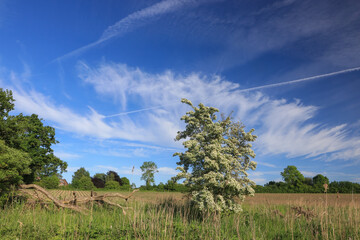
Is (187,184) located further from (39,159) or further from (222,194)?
(39,159)

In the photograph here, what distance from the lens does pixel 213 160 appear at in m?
11.8

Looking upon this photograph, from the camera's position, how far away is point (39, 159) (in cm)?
3312

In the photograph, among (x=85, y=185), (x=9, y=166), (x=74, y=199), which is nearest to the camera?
(x=74, y=199)

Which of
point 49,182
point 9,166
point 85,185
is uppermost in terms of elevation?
point 9,166

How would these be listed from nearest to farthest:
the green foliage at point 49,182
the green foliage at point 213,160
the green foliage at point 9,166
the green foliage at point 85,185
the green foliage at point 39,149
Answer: the green foliage at point 213,160 → the green foliage at point 9,166 → the green foliage at point 39,149 → the green foliage at point 49,182 → the green foliage at point 85,185

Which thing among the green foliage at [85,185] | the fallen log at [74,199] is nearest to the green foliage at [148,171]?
the green foliage at [85,185]

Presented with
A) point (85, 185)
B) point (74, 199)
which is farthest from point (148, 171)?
point (74, 199)

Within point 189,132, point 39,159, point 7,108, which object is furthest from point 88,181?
point 189,132

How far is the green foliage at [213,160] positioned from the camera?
38.3 ft

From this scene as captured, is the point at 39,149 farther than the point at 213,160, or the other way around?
the point at 39,149

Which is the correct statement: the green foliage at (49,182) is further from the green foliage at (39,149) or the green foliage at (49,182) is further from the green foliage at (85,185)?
the green foliage at (85,185)

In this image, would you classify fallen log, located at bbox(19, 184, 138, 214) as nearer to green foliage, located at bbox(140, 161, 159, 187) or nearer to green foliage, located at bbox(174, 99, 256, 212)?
green foliage, located at bbox(174, 99, 256, 212)

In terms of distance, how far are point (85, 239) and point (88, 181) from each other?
4768cm

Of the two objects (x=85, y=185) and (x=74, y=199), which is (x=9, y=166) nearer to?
(x=74, y=199)
